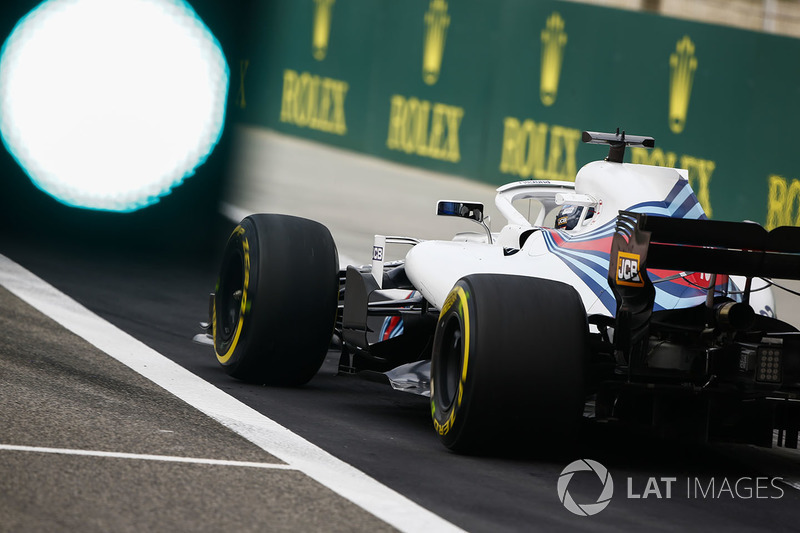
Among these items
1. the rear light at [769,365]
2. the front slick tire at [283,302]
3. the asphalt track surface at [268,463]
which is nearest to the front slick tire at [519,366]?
the asphalt track surface at [268,463]

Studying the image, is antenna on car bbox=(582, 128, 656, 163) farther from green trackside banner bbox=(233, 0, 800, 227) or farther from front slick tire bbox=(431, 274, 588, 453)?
green trackside banner bbox=(233, 0, 800, 227)

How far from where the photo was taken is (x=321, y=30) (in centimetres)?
1182

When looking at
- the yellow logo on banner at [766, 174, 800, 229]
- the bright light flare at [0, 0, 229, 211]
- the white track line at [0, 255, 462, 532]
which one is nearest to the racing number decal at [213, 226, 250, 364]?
the white track line at [0, 255, 462, 532]

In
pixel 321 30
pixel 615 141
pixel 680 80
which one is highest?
pixel 321 30

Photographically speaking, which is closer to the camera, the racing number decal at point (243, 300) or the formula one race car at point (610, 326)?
the formula one race car at point (610, 326)

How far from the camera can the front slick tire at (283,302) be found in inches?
277

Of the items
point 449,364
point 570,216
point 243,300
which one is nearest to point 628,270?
point 449,364

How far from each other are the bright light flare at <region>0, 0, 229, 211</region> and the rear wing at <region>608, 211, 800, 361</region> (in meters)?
7.22

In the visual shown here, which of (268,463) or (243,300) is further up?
(243,300)

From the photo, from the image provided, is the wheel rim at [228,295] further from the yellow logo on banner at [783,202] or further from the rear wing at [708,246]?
the yellow logo on banner at [783,202]

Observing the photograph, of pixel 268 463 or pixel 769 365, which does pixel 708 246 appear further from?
pixel 268 463

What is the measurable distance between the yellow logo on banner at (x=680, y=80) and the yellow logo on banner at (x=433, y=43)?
2229mm

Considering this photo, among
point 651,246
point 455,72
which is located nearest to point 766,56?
point 455,72

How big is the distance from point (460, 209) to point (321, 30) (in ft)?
17.0
